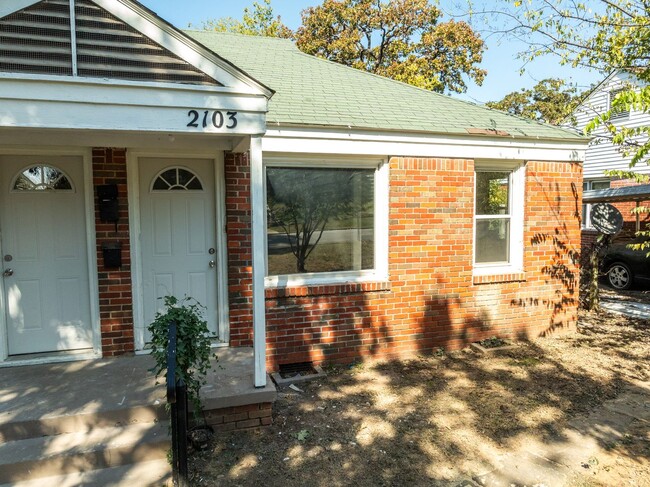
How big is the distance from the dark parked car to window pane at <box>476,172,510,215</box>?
558 cm

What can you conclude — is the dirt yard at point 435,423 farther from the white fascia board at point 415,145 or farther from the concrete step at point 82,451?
the white fascia board at point 415,145

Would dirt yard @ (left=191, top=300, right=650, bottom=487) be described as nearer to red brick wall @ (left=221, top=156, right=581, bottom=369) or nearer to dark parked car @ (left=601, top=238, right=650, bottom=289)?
red brick wall @ (left=221, top=156, right=581, bottom=369)

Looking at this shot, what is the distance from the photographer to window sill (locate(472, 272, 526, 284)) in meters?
6.34

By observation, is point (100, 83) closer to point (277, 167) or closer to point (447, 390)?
point (277, 167)

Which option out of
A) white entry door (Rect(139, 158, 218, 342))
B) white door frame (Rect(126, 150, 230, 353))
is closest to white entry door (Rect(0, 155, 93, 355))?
white door frame (Rect(126, 150, 230, 353))

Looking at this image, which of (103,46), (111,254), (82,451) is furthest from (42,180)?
(82,451)

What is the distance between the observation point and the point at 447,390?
4996mm

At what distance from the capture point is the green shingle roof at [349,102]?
569 centimetres

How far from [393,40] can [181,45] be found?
20699 mm

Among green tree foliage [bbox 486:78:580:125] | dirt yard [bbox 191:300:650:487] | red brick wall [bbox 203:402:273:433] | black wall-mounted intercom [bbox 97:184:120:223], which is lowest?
dirt yard [bbox 191:300:650:487]

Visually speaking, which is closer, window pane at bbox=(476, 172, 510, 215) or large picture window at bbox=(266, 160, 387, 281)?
large picture window at bbox=(266, 160, 387, 281)

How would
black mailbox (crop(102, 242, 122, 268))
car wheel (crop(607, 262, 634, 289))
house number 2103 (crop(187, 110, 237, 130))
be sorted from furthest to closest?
car wheel (crop(607, 262, 634, 289))
black mailbox (crop(102, 242, 122, 268))
house number 2103 (crop(187, 110, 237, 130))

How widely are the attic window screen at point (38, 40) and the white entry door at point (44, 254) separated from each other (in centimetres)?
168

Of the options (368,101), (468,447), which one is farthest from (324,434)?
(368,101)
